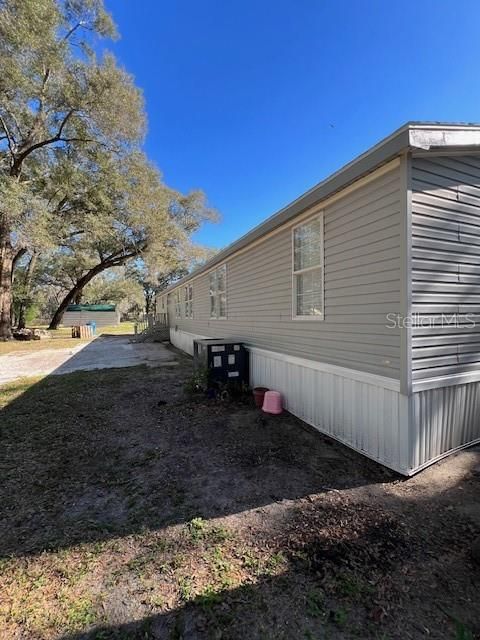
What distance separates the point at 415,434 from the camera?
2.95 meters

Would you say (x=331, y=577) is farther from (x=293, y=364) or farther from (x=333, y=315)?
(x=293, y=364)

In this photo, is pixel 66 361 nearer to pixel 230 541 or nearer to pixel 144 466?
pixel 144 466

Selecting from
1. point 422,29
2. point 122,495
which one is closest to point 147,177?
point 422,29

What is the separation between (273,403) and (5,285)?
59.0 feet

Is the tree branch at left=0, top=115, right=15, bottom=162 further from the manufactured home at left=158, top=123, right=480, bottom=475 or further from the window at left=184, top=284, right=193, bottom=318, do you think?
the manufactured home at left=158, top=123, right=480, bottom=475

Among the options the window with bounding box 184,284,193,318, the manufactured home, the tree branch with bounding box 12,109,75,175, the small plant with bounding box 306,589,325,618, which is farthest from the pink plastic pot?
the tree branch with bounding box 12,109,75,175

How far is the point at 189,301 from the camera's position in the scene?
11.9m

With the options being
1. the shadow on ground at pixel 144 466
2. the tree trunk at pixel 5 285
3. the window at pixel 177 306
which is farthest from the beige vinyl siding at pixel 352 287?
the tree trunk at pixel 5 285

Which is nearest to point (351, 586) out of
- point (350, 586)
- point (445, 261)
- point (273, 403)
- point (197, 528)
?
point (350, 586)

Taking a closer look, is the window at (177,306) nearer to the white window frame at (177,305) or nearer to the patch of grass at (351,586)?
A: the white window frame at (177,305)

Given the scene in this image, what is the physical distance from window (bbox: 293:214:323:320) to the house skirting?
784mm

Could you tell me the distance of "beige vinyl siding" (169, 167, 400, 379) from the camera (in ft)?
10.1

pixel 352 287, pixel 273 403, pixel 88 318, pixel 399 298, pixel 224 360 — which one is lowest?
pixel 273 403

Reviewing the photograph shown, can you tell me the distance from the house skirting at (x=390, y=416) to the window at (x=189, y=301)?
779 centimetres
